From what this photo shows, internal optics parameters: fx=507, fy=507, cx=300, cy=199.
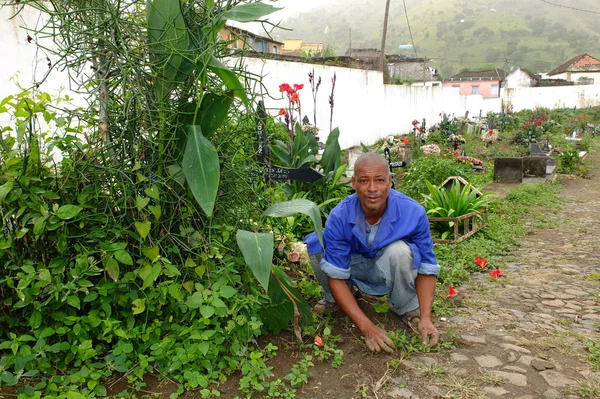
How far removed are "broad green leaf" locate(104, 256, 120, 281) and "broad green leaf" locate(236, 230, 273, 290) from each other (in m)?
0.54

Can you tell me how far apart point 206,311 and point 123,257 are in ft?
1.42

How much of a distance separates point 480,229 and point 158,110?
158 inches

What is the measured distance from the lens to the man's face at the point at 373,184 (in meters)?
2.71

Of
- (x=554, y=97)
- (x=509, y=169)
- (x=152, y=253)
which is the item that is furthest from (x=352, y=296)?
(x=554, y=97)

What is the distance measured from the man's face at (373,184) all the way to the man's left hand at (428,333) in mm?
660

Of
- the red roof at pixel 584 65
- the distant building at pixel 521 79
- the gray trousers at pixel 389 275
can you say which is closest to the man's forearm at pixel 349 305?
the gray trousers at pixel 389 275

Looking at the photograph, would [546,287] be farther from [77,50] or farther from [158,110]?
[77,50]

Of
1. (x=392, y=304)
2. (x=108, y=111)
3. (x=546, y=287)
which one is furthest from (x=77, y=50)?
(x=546, y=287)

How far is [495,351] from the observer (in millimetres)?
2686

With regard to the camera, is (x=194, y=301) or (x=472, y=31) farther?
(x=472, y=31)

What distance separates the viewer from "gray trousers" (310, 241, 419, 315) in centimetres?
276

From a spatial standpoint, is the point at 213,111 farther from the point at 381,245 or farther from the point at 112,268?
the point at 381,245

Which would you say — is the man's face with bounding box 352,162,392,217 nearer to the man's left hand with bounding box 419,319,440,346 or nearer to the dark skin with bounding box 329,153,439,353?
the dark skin with bounding box 329,153,439,353

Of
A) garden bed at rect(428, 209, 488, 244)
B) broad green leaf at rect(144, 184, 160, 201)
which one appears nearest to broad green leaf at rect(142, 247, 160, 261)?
broad green leaf at rect(144, 184, 160, 201)
